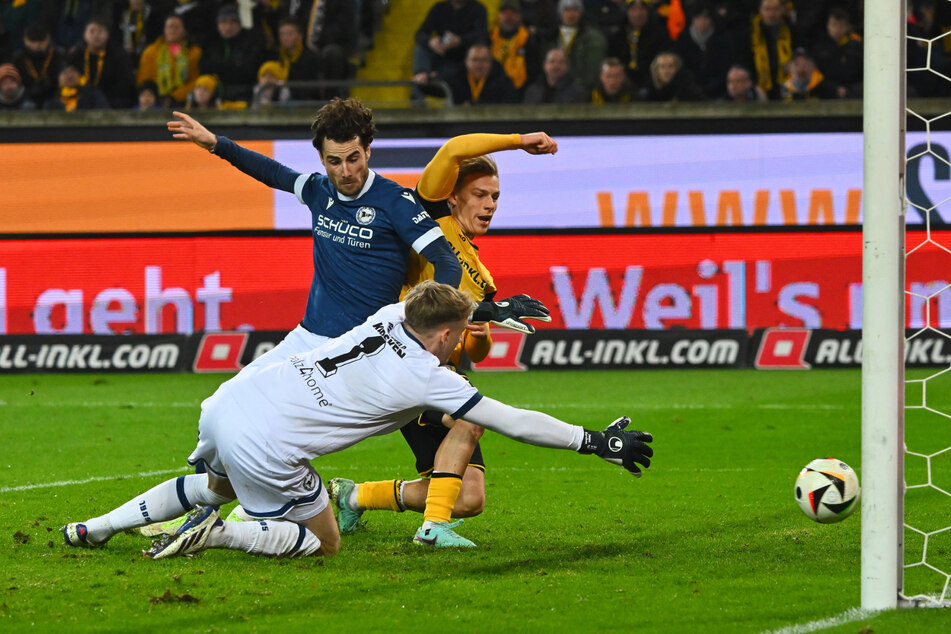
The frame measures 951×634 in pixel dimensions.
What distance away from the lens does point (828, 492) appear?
550 centimetres

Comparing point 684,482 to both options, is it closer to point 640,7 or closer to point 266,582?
point 266,582

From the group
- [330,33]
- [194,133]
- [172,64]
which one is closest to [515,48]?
[330,33]

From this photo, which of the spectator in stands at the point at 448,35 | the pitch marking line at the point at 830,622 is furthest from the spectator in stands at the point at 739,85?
the pitch marking line at the point at 830,622

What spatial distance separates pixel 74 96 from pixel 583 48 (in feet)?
20.0

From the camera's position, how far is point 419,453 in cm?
631

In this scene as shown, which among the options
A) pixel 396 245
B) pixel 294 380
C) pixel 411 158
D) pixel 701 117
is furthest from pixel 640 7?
pixel 294 380

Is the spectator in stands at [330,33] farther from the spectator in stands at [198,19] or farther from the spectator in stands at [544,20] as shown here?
the spectator in stands at [544,20]

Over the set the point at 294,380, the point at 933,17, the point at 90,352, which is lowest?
the point at 90,352

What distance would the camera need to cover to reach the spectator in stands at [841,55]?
50.6 feet

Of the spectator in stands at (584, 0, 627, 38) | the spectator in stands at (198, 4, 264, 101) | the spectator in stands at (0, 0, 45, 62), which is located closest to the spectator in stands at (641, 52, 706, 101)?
the spectator in stands at (584, 0, 627, 38)

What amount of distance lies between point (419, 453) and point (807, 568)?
188cm

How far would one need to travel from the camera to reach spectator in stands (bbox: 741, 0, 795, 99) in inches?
624

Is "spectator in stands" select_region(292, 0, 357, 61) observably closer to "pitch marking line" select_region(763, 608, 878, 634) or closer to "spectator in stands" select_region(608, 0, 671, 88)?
"spectator in stands" select_region(608, 0, 671, 88)

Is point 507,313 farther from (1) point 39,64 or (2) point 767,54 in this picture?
(1) point 39,64
